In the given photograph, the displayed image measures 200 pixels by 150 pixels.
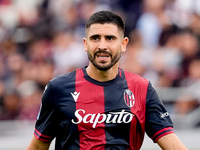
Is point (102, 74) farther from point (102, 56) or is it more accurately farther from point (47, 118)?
point (47, 118)

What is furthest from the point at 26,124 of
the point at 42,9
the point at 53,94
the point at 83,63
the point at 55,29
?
the point at 53,94

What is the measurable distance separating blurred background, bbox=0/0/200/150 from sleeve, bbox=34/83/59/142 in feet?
12.9

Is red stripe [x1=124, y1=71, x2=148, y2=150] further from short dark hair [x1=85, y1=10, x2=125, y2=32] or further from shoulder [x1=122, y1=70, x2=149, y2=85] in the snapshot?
short dark hair [x1=85, y1=10, x2=125, y2=32]

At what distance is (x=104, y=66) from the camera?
3918 mm

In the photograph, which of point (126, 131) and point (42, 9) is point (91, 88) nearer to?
point (126, 131)

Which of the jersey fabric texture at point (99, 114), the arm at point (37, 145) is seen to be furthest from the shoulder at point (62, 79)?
the arm at point (37, 145)

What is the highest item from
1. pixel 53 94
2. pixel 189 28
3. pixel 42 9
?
pixel 42 9

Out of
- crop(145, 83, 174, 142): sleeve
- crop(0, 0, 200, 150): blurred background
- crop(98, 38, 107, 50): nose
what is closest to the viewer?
crop(98, 38, 107, 50): nose

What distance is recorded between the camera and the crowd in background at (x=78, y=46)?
868 centimetres

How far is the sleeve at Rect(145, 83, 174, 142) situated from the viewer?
3.97m

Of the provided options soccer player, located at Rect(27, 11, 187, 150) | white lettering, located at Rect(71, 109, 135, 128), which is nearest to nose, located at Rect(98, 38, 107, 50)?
A: soccer player, located at Rect(27, 11, 187, 150)

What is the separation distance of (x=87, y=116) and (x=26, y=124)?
178 inches

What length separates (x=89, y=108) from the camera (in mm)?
3982

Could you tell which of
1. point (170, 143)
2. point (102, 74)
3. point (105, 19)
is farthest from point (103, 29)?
point (170, 143)
